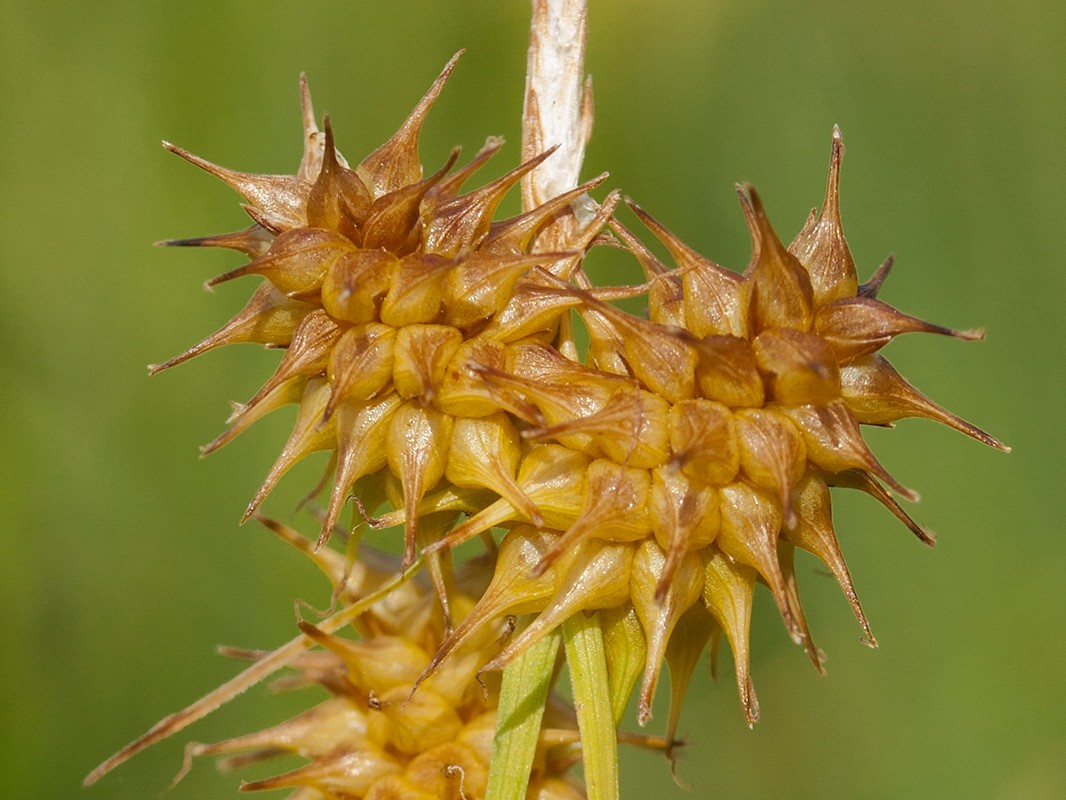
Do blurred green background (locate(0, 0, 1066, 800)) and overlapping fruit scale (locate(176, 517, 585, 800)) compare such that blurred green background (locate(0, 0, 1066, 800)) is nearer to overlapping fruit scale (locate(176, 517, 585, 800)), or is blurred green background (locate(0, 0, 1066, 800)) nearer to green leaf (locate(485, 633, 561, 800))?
overlapping fruit scale (locate(176, 517, 585, 800))

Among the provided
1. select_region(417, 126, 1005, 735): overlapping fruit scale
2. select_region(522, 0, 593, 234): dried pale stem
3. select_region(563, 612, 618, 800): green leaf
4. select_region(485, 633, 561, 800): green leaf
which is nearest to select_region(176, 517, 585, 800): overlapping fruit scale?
select_region(485, 633, 561, 800): green leaf

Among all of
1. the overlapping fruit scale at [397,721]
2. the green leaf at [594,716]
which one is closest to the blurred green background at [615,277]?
the overlapping fruit scale at [397,721]

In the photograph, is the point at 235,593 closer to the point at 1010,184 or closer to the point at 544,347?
the point at 544,347

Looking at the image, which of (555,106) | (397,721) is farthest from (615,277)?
(397,721)

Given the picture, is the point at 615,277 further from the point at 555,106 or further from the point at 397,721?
the point at 397,721

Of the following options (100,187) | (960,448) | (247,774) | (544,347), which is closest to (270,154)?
(100,187)
